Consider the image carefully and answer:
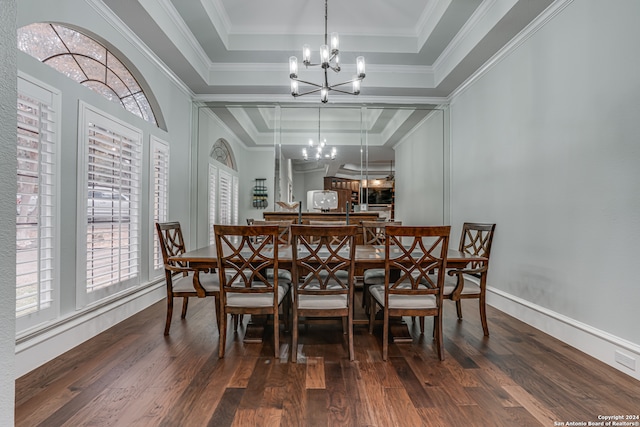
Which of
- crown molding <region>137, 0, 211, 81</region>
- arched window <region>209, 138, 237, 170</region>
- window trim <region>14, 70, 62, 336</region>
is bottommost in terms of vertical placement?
window trim <region>14, 70, 62, 336</region>

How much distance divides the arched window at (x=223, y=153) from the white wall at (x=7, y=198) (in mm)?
4237

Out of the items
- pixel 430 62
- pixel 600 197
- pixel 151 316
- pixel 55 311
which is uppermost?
pixel 430 62

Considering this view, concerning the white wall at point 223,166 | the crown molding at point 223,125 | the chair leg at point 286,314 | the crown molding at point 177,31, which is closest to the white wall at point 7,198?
the chair leg at point 286,314

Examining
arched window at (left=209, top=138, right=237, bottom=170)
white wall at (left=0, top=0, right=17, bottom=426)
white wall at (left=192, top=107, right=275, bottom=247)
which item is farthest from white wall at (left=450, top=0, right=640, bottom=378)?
arched window at (left=209, top=138, right=237, bottom=170)

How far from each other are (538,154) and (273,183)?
3.73 metres

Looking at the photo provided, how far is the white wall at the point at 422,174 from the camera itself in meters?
4.95

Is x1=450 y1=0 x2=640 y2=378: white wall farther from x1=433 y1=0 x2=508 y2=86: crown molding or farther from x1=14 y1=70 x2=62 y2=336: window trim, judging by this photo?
x1=14 y1=70 x2=62 y2=336: window trim

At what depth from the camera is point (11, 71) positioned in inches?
38.9

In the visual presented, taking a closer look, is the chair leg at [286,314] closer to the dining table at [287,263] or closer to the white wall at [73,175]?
the dining table at [287,263]

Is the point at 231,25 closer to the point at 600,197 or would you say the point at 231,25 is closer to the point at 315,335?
the point at 315,335

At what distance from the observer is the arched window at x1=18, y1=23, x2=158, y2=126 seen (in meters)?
2.12

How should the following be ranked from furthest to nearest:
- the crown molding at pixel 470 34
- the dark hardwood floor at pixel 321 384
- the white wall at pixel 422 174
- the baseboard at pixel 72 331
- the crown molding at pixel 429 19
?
the white wall at pixel 422 174
the crown molding at pixel 429 19
the crown molding at pixel 470 34
the baseboard at pixel 72 331
the dark hardwood floor at pixel 321 384

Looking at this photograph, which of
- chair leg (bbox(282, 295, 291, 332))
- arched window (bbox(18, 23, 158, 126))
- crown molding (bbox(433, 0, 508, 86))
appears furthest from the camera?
crown molding (bbox(433, 0, 508, 86))

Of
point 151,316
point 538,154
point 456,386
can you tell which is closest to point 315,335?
point 456,386
